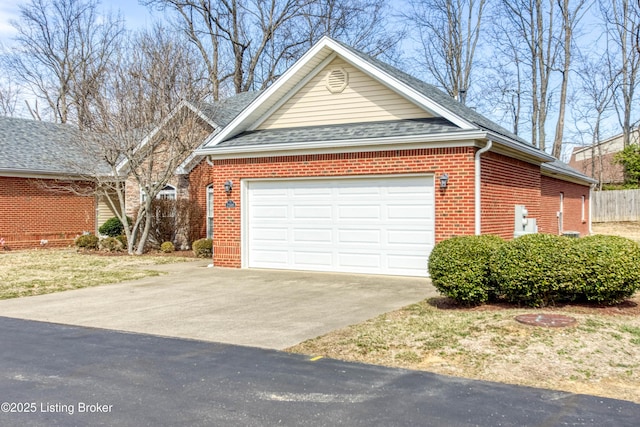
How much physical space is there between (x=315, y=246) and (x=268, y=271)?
4.51 feet

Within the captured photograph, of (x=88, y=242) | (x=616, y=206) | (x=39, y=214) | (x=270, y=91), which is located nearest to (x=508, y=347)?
(x=270, y=91)

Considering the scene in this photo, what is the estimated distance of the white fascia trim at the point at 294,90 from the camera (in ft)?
51.4

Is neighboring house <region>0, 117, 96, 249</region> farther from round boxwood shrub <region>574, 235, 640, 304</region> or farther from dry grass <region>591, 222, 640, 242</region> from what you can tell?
dry grass <region>591, 222, 640, 242</region>

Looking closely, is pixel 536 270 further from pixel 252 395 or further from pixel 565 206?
pixel 565 206

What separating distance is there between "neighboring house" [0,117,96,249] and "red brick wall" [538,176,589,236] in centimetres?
1671

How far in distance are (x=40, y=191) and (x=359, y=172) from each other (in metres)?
15.5

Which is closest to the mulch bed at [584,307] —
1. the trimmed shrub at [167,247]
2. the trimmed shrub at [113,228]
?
the trimmed shrub at [167,247]

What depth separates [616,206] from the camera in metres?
36.2

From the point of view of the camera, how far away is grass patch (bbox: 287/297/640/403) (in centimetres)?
627

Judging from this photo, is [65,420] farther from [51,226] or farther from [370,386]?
[51,226]

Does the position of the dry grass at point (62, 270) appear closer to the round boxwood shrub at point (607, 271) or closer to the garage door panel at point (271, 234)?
the garage door panel at point (271, 234)

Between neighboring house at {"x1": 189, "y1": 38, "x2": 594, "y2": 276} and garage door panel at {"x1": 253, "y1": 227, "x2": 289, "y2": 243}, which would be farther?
garage door panel at {"x1": 253, "y1": 227, "x2": 289, "y2": 243}

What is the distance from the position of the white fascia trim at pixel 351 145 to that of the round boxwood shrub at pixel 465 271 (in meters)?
3.89

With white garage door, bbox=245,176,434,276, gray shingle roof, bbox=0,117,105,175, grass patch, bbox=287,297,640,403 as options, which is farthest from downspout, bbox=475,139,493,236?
gray shingle roof, bbox=0,117,105,175
